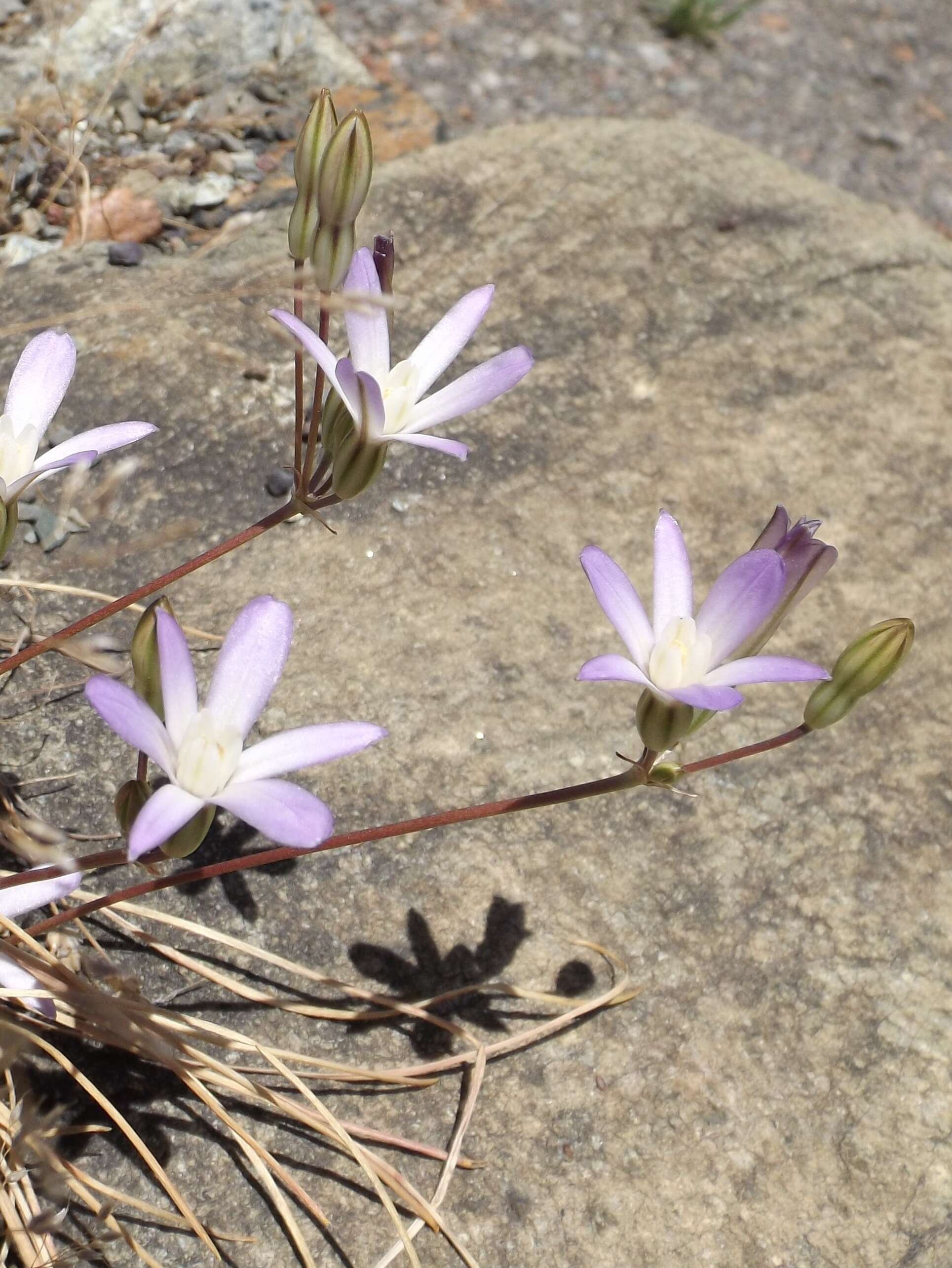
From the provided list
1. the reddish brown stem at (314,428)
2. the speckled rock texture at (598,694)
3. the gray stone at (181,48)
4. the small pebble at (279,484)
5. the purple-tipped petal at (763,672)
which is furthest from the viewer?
the gray stone at (181,48)

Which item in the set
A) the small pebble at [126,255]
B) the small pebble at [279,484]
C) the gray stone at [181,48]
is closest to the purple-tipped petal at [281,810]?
the small pebble at [279,484]

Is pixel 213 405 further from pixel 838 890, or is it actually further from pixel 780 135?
pixel 780 135

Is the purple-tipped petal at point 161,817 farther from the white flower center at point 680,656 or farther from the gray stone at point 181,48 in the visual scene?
the gray stone at point 181,48

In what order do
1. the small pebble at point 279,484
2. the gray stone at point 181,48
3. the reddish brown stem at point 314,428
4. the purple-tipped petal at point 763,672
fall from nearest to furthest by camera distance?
1. the purple-tipped petal at point 763,672
2. the reddish brown stem at point 314,428
3. the small pebble at point 279,484
4. the gray stone at point 181,48

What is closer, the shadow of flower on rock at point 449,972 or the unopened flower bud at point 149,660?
the unopened flower bud at point 149,660

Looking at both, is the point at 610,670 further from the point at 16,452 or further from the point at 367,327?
the point at 16,452

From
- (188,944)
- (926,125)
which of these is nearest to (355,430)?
(188,944)

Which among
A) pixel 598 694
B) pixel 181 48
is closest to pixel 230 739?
pixel 598 694
